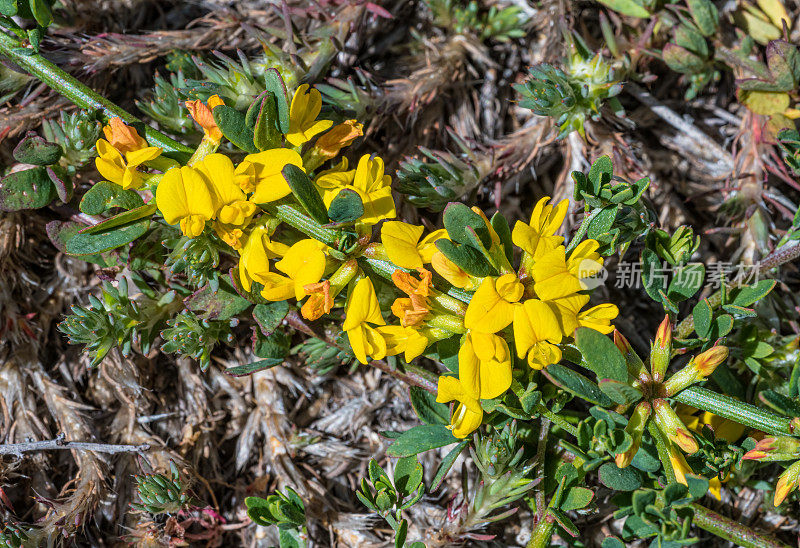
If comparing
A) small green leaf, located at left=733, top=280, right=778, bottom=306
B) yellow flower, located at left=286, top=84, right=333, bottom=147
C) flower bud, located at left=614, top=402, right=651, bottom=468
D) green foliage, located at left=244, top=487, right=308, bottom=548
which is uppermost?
yellow flower, located at left=286, top=84, right=333, bottom=147

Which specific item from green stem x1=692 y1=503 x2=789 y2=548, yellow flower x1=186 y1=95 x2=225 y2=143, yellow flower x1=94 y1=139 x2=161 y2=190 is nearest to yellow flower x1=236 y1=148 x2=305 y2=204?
yellow flower x1=186 y1=95 x2=225 y2=143

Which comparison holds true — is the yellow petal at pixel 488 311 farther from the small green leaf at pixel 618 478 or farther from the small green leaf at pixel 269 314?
the small green leaf at pixel 269 314

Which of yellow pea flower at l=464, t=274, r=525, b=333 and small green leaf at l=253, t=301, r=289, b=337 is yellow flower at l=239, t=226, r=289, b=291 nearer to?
small green leaf at l=253, t=301, r=289, b=337

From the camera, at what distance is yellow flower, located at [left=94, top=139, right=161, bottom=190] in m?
2.26

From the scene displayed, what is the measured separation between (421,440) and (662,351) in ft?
3.11

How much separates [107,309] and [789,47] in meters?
3.24

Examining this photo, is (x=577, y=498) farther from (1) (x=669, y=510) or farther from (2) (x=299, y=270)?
(2) (x=299, y=270)

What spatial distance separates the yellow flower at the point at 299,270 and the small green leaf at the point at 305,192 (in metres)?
0.10

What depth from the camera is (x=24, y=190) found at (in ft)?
8.82

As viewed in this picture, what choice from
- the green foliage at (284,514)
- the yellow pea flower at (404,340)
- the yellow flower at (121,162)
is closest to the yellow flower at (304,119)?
the yellow flower at (121,162)

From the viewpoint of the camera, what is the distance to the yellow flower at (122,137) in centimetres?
233

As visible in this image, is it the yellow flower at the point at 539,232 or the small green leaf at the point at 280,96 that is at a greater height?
the small green leaf at the point at 280,96

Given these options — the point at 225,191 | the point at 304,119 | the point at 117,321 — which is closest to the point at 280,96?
the point at 304,119

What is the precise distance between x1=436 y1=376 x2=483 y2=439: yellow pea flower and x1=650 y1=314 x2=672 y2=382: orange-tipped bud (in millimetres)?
634
